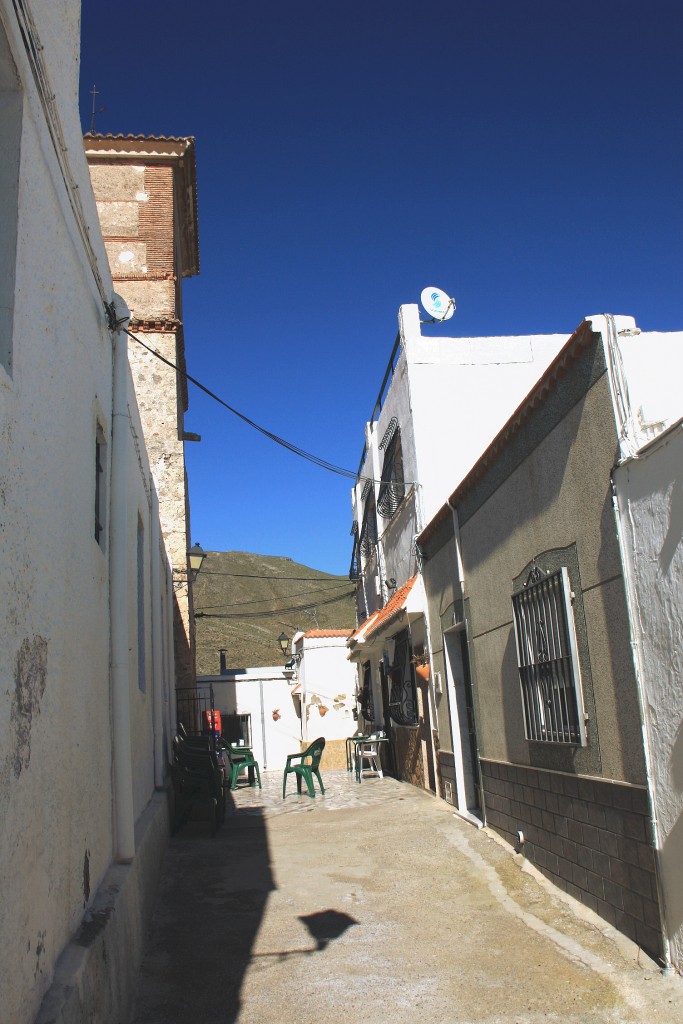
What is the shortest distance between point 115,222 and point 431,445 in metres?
7.19

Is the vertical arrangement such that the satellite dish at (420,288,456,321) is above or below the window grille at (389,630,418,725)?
above

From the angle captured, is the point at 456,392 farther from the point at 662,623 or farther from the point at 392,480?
the point at 662,623

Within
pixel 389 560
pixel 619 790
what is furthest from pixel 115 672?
pixel 389 560

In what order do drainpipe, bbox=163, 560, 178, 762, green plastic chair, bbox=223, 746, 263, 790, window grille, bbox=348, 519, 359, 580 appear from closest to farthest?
drainpipe, bbox=163, 560, 178, 762 < green plastic chair, bbox=223, 746, 263, 790 < window grille, bbox=348, 519, 359, 580

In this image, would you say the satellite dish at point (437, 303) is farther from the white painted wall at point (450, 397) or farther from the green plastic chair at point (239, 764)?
the green plastic chair at point (239, 764)

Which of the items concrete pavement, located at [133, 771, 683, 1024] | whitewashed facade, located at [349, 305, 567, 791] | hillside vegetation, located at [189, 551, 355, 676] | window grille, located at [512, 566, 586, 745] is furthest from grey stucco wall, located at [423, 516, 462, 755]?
hillside vegetation, located at [189, 551, 355, 676]

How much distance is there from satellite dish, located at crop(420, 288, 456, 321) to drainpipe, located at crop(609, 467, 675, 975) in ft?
27.0

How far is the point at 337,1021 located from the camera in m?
3.94

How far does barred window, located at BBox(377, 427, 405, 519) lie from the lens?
1319 centimetres

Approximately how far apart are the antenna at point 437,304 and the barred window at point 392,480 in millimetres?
1985

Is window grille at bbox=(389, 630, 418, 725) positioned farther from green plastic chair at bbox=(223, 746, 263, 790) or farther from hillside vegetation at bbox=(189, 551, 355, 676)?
hillside vegetation at bbox=(189, 551, 355, 676)

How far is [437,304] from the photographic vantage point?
1245cm

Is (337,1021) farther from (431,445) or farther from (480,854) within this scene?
(431,445)

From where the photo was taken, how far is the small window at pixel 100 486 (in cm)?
510
